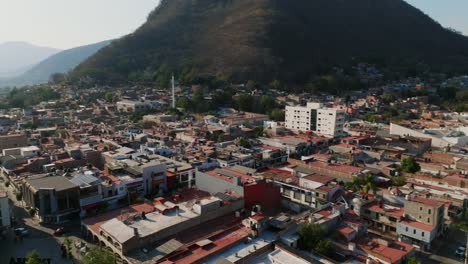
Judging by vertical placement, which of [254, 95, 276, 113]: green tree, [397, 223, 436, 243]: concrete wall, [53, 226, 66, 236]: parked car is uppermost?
[254, 95, 276, 113]: green tree

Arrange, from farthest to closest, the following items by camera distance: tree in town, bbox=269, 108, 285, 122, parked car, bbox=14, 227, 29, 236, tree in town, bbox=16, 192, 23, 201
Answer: tree in town, bbox=269, 108, 285, 122
tree in town, bbox=16, 192, 23, 201
parked car, bbox=14, 227, 29, 236

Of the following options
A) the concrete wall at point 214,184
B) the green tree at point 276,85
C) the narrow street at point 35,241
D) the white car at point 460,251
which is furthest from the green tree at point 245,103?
the white car at point 460,251

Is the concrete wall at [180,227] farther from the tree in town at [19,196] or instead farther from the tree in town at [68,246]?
the tree in town at [19,196]

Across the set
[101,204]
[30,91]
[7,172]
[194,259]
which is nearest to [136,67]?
[30,91]

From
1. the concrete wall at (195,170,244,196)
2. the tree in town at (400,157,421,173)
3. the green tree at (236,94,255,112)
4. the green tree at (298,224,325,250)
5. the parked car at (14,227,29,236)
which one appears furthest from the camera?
the green tree at (236,94,255,112)

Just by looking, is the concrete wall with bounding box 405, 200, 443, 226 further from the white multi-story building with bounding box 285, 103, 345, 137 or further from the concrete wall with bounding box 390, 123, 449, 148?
the white multi-story building with bounding box 285, 103, 345, 137

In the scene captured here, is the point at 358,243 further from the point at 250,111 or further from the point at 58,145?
the point at 250,111

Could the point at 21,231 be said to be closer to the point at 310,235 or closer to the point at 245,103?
the point at 310,235

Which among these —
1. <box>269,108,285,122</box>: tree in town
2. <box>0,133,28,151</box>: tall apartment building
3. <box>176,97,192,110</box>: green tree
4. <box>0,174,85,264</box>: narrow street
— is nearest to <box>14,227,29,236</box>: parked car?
<box>0,174,85,264</box>: narrow street
